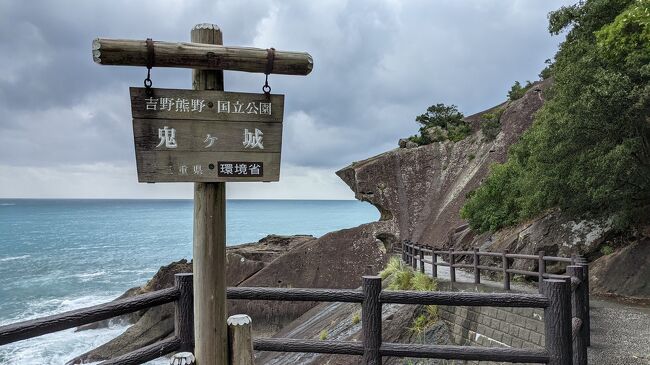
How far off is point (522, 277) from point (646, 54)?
675cm

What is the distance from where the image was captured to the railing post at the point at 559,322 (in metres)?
3.88

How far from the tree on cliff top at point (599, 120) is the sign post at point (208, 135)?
9150mm

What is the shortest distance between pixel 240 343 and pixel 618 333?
7792mm

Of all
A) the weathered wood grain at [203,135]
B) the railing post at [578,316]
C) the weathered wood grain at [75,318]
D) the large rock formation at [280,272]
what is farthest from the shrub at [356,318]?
the large rock formation at [280,272]

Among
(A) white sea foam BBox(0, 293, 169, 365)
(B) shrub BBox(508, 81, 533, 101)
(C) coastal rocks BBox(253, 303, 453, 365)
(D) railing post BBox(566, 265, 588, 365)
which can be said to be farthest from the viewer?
(B) shrub BBox(508, 81, 533, 101)

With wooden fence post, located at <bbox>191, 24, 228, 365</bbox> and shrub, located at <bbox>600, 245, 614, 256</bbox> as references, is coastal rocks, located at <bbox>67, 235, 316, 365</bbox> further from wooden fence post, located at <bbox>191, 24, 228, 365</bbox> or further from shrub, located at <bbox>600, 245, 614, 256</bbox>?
wooden fence post, located at <bbox>191, 24, 228, 365</bbox>

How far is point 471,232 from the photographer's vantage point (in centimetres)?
2111

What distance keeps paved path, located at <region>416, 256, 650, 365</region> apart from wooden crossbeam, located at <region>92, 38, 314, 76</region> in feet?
21.2

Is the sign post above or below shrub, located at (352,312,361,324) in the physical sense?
above

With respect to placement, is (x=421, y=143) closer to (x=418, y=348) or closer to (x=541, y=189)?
(x=541, y=189)

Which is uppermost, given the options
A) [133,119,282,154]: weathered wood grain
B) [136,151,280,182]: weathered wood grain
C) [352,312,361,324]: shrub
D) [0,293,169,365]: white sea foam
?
[133,119,282,154]: weathered wood grain

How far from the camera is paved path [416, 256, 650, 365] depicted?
A: 7141 mm

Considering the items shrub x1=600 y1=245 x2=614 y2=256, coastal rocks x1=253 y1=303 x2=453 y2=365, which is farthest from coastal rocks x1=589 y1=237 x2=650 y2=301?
coastal rocks x1=253 y1=303 x2=453 y2=365

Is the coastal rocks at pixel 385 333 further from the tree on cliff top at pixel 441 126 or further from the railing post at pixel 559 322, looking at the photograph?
the tree on cliff top at pixel 441 126
